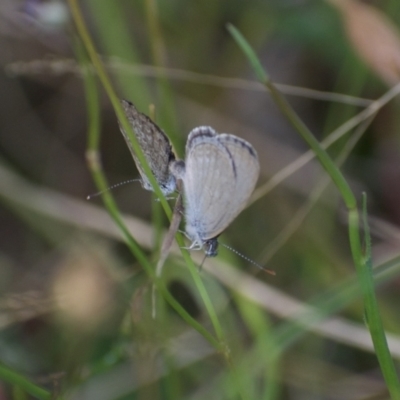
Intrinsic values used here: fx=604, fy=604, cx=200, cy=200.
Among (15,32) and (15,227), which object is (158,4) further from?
(15,227)

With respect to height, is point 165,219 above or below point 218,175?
below

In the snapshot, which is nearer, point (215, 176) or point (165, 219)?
point (215, 176)

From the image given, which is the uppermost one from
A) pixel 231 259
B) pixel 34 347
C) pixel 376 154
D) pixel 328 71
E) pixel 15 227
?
pixel 328 71

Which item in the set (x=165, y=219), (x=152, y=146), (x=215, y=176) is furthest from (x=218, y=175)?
(x=165, y=219)

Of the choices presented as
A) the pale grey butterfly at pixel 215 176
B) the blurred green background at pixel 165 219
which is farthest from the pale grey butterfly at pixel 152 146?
the blurred green background at pixel 165 219

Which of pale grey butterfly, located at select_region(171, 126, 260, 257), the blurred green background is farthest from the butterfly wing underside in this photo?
the blurred green background

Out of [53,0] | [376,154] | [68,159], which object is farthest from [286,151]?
[53,0]

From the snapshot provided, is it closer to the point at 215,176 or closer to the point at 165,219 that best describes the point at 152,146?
the point at 215,176
